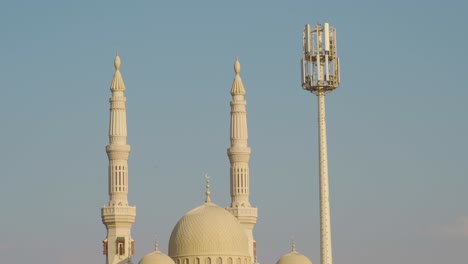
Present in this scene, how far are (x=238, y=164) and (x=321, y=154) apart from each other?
25.5 m

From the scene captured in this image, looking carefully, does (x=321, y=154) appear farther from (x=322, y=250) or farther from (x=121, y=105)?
(x=121, y=105)

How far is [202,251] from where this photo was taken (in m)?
128

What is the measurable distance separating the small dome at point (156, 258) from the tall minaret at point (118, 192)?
14.5ft

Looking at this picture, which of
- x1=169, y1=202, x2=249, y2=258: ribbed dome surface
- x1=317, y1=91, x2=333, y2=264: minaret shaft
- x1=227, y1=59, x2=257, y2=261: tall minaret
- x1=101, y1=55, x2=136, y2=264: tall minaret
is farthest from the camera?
x1=227, y1=59, x2=257, y2=261: tall minaret

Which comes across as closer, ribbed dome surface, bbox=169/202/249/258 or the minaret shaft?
the minaret shaft

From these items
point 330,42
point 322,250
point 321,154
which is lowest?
point 322,250

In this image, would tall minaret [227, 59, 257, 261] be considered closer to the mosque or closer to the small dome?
the mosque

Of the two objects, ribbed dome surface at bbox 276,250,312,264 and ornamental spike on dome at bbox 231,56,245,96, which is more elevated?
ornamental spike on dome at bbox 231,56,245,96

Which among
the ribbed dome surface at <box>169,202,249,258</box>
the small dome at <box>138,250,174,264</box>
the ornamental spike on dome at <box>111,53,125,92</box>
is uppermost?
the ornamental spike on dome at <box>111,53,125,92</box>

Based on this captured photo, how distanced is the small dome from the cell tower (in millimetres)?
18344

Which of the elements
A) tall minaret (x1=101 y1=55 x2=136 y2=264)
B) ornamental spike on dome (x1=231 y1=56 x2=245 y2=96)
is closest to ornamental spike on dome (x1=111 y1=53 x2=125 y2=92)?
tall minaret (x1=101 y1=55 x2=136 y2=264)

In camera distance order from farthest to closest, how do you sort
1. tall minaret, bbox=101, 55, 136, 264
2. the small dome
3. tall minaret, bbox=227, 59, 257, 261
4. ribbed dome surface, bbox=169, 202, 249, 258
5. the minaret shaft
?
tall minaret, bbox=227, 59, 257, 261 < tall minaret, bbox=101, 55, 136, 264 < ribbed dome surface, bbox=169, 202, 249, 258 < the small dome < the minaret shaft

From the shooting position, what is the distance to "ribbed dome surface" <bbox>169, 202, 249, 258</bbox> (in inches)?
5044

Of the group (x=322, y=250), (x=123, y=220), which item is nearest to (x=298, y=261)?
(x=123, y=220)
